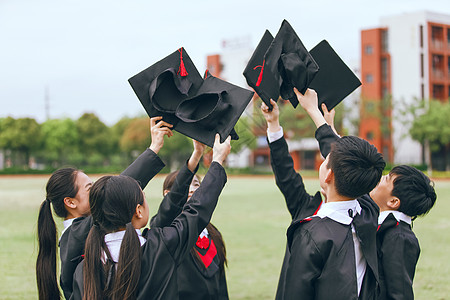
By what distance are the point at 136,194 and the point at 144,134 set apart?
49.6 m

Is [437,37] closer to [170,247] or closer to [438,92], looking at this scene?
[438,92]

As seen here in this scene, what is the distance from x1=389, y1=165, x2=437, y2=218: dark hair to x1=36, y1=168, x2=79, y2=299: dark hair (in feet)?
5.75

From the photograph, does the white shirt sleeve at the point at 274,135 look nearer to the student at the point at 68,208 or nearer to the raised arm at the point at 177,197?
the raised arm at the point at 177,197

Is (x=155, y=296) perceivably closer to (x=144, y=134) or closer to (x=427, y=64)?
(x=427, y=64)

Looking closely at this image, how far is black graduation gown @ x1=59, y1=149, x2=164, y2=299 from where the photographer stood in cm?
237

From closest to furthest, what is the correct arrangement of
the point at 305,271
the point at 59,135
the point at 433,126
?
1. the point at 305,271
2. the point at 433,126
3. the point at 59,135

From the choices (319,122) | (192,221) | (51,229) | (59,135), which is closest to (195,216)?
(192,221)

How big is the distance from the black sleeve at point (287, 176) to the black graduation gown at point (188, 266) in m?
0.49

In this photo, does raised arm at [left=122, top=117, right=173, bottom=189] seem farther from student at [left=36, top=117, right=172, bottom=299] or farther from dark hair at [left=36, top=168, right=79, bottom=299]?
dark hair at [left=36, top=168, right=79, bottom=299]

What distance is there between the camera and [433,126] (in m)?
39.2

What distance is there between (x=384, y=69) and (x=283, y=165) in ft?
144

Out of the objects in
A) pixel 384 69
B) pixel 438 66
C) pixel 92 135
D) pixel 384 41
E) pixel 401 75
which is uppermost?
pixel 384 41

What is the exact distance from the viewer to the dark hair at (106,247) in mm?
1947

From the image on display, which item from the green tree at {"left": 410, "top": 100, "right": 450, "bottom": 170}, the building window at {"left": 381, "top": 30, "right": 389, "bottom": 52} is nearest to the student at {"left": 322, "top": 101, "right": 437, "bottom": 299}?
the green tree at {"left": 410, "top": 100, "right": 450, "bottom": 170}
